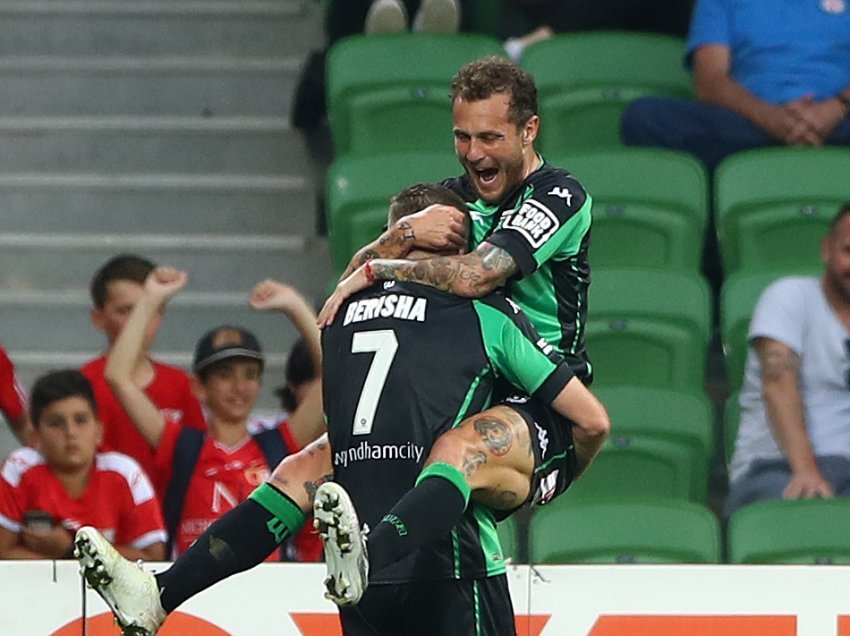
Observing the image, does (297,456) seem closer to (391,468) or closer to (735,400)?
(391,468)

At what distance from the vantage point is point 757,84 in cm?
817

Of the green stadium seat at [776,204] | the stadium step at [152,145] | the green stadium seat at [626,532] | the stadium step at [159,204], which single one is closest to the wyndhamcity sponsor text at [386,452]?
the green stadium seat at [626,532]

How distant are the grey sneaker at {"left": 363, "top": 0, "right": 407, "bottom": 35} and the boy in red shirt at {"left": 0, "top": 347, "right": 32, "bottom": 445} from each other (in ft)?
7.24

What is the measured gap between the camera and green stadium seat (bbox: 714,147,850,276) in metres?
7.64

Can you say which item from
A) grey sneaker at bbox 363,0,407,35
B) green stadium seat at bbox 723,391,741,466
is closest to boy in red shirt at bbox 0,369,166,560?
green stadium seat at bbox 723,391,741,466

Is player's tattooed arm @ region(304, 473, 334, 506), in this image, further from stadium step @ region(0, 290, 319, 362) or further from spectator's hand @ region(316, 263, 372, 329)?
stadium step @ region(0, 290, 319, 362)

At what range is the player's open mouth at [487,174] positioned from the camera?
195 inches

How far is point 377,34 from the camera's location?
330 inches

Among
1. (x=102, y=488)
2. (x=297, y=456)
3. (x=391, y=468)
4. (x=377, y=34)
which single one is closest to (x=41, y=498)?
(x=102, y=488)

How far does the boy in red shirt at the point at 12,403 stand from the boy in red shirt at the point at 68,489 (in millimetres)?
626

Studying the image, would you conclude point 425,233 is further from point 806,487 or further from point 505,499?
point 806,487

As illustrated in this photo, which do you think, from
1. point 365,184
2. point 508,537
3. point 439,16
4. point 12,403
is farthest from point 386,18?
point 508,537

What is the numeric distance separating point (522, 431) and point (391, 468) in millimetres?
333

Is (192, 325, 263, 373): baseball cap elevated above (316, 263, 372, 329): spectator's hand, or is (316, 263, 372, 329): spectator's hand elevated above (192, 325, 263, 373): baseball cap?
(316, 263, 372, 329): spectator's hand
